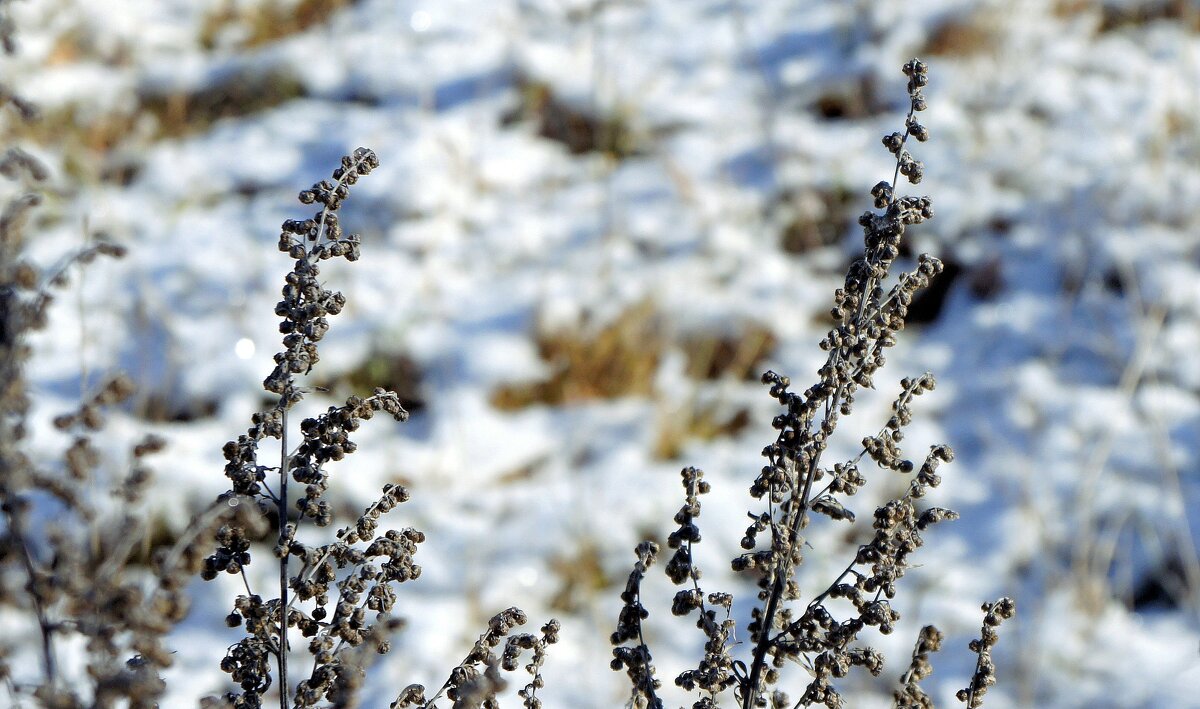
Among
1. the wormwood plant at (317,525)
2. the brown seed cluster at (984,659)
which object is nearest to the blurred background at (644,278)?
the wormwood plant at (317,525)

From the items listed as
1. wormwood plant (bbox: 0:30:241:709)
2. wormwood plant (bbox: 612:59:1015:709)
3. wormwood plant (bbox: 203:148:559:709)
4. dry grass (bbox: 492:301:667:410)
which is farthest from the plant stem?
dry grass (bbox: 492:301:667:410)

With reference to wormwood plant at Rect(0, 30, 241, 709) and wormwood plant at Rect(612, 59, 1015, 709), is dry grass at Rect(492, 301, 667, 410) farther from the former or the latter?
wormwood plant at Rect(0, 30, 241, 709)

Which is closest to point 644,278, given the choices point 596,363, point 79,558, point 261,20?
point 596,363

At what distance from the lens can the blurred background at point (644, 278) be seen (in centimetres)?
276

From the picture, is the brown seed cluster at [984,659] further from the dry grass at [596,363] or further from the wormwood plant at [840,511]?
the dry grass at [596,363]

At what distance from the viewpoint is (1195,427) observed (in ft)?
10.5

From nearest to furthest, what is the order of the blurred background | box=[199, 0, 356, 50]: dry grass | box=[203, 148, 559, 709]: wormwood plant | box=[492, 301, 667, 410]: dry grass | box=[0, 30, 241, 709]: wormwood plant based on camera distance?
box=[0, 30, 241, 709]: wormwood plant → box=[203, 148, 559, 709]: wormwood plant → the blurred background → box=[492, 301, 667, 410]: dry grass → box=[199, 0, 356, 50]: dry grass

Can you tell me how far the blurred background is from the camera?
9.06ft

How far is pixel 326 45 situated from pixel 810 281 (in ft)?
7.86

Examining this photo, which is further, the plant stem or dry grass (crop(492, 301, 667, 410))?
dry grass (crop(492, 301, 667, 410))

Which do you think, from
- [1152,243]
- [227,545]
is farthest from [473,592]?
[1152,243]

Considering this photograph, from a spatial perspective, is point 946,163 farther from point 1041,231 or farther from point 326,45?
point 326,45

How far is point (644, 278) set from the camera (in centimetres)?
359

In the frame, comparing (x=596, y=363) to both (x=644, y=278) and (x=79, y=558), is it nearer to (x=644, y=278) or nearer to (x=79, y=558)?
(x=644, y=278)
